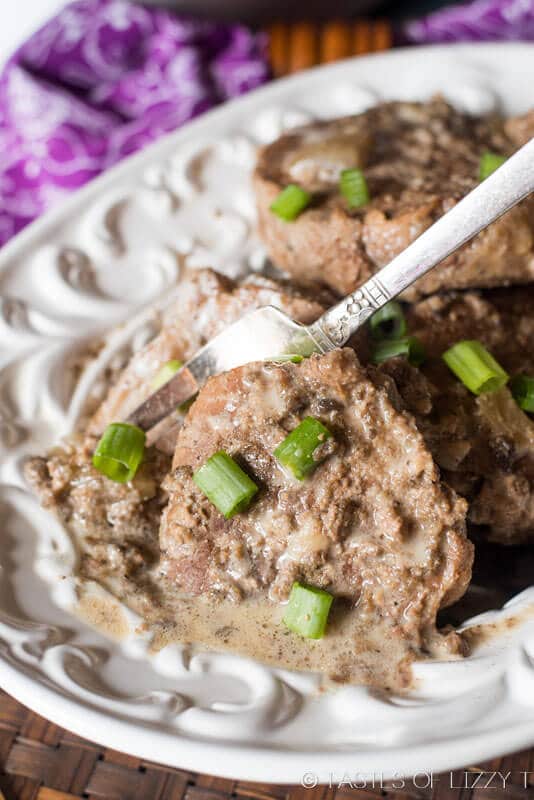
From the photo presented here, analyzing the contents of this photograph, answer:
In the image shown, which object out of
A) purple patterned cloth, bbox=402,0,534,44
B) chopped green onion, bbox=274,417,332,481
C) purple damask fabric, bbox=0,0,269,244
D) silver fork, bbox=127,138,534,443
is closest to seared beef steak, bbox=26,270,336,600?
silver fork, bbox=127,138,534,443

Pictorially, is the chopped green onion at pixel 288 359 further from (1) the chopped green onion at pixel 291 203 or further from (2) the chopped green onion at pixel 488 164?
(2) the chopped green onion at pixel 488 164

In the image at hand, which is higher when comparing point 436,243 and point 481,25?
point 481,25

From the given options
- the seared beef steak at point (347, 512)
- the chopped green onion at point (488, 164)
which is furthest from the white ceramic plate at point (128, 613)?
the chopped green onion at point (488, 164)

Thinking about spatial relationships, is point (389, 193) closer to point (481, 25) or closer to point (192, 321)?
point (192, 321)

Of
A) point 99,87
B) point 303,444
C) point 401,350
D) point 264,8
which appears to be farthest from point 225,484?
point 264,8

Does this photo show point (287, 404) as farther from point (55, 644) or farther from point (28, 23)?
point (28, 23)

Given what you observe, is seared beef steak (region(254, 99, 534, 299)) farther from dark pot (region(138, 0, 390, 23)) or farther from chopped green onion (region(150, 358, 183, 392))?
dark pot (region(138, 0, 390, 23))
